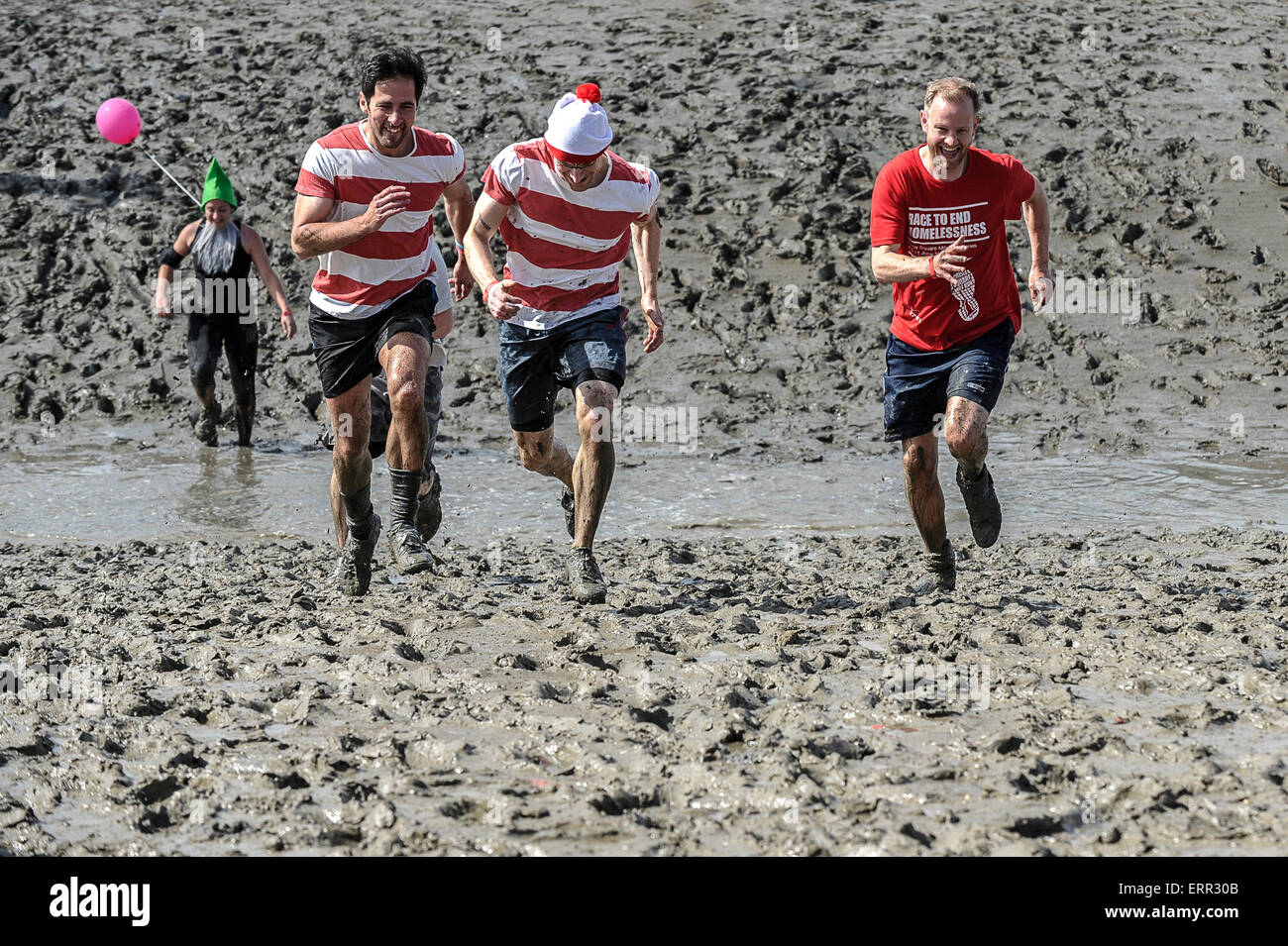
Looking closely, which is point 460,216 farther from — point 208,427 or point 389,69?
point 208,427

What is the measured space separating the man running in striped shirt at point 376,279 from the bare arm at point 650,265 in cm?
79

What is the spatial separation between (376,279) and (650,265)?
47.6 inches

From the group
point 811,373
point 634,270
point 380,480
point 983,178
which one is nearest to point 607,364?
point 983,178

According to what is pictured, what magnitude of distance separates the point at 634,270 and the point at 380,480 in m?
4.92

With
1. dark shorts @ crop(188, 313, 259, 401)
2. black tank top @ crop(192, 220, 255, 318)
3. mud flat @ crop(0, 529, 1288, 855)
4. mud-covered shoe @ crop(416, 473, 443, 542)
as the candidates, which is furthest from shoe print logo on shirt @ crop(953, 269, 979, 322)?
dark shorts @ crop(188, 313, 259, 401)

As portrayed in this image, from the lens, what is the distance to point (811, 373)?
40.8 feet

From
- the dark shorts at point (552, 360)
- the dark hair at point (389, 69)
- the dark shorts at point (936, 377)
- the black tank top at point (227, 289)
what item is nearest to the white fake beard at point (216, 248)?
the black tank top at point (227, 289)

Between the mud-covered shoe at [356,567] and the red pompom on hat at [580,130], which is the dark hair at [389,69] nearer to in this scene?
the red pompom on hat at [580,130]

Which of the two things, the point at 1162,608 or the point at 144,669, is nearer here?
the point at 144,669

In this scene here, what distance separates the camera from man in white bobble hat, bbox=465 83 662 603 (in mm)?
6125

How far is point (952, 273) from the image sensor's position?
18.6 ft

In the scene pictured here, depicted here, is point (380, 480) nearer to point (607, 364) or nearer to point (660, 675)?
point (607, 364)

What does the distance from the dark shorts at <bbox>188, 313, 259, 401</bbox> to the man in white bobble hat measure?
17.9 feet

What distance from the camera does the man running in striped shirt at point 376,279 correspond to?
6.16 m
